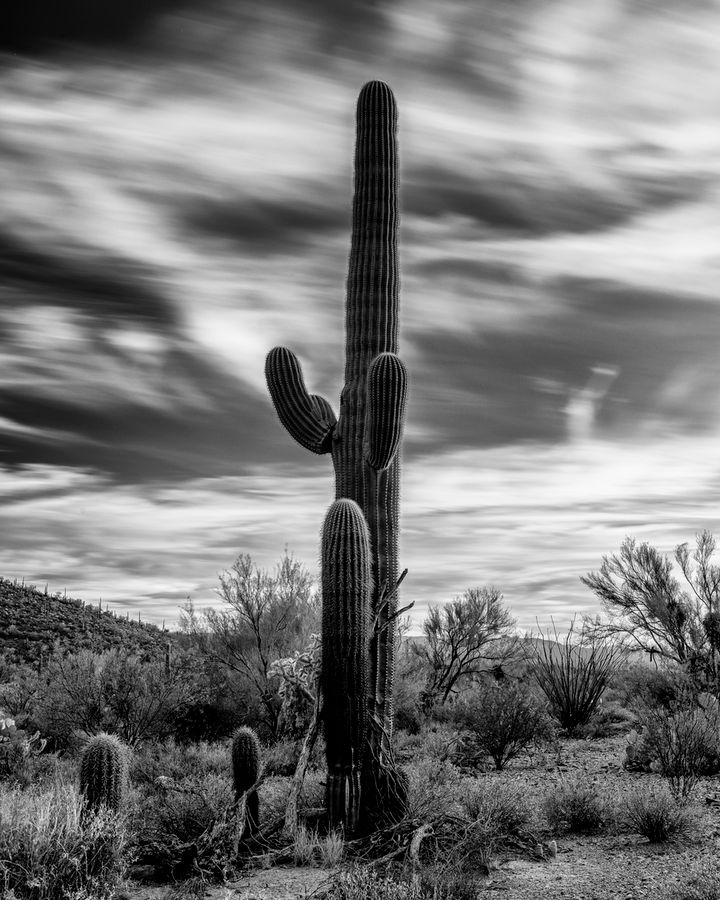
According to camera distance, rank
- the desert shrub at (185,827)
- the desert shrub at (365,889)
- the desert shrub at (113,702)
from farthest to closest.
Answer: the desert shrub at (113,702), the desert shrub at (185,827), the desert shrub at (365,889)

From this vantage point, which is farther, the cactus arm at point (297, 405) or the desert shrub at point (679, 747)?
the desert shrub at point (679, 747)

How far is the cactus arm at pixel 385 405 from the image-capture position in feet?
35.0

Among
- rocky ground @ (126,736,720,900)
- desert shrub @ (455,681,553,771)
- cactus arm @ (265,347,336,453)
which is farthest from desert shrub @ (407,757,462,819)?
cactus arm @ (265,347,336,453)

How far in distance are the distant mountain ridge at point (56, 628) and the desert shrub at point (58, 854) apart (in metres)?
23.2

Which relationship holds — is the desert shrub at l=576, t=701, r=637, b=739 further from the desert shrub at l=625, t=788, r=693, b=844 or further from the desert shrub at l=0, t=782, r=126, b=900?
the desert shrub at l=0, t=782, r=126, b=900

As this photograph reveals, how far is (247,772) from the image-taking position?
33.3 ft

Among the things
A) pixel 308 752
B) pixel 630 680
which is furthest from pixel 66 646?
pixel 308 752

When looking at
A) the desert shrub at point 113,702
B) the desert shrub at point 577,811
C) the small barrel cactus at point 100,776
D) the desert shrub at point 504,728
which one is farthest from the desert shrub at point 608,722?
the small barrel cactus at point 100,776

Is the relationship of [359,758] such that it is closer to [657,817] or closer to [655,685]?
[657,817]

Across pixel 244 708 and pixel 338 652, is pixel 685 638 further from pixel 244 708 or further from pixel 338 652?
pixel 338 652

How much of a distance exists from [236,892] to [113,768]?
6.00ft

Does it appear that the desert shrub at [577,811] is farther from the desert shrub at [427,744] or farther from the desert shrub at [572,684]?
the desert shrub at [572,684]

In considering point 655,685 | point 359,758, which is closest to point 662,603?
point 655,685

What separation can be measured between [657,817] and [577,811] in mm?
1066
